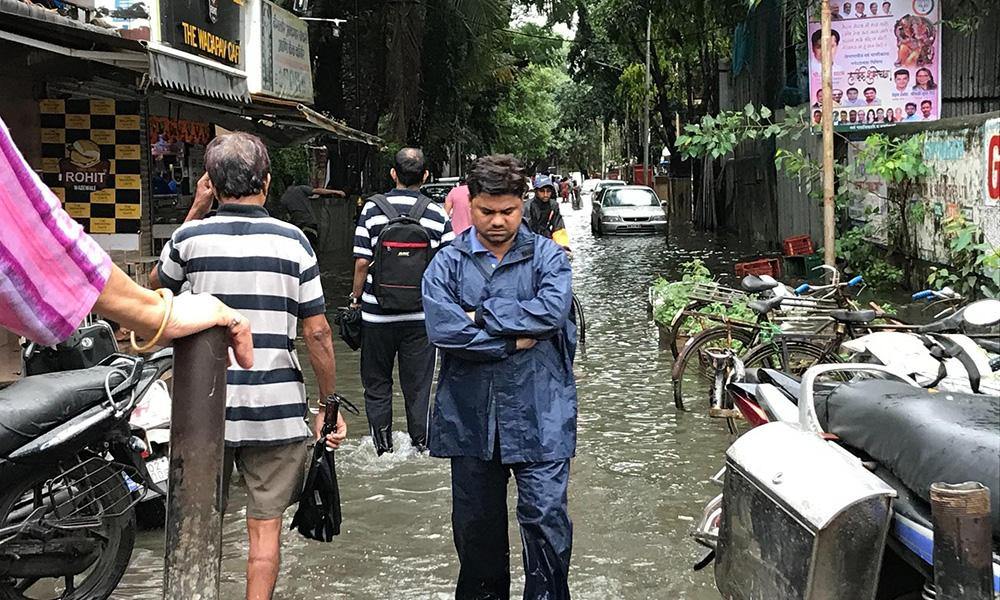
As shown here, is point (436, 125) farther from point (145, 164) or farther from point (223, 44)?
point (145, 164)

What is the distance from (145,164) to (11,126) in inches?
67.5

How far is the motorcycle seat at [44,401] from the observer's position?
3873mm

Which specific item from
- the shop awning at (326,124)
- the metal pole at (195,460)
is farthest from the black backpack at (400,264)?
the shop awning at (326,124)

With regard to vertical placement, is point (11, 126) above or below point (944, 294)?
above

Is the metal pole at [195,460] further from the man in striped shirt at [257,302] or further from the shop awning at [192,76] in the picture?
the shop awning at [192,76]

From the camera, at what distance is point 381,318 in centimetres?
638

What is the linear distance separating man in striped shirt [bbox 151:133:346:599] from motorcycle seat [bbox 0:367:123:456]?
525 mm

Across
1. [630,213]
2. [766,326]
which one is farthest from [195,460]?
[630,213]

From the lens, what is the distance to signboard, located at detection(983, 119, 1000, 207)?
956 centimetres

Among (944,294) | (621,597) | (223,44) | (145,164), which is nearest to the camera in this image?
(621,597)

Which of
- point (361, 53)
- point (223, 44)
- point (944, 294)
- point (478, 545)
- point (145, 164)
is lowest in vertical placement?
point (478, 545)

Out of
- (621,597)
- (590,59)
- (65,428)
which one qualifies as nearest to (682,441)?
(621,597)

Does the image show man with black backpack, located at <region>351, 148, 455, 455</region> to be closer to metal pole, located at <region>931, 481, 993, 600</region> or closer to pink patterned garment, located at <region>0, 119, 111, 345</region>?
metal pole, located at <region>931, 481, 993, 600</region>

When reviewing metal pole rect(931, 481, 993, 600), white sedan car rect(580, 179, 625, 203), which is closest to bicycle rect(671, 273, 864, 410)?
metal pole rect(931, 481, 993, 600)
